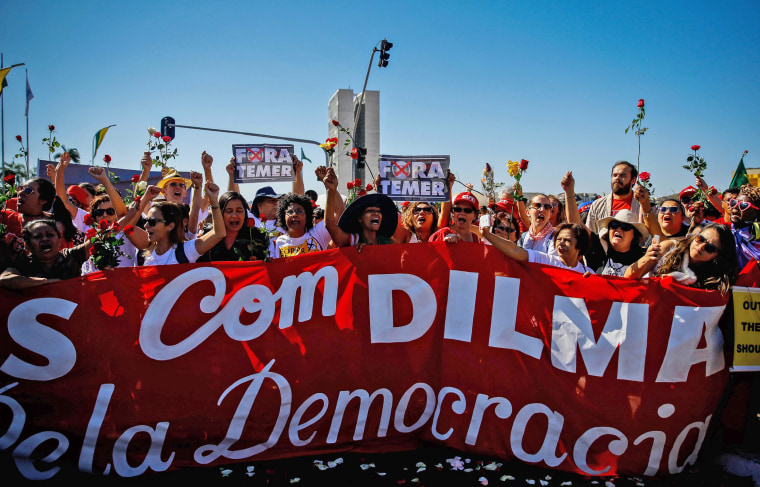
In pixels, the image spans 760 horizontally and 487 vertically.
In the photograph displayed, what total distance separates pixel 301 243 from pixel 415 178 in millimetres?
1802

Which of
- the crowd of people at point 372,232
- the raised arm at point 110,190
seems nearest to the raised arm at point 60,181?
the crowd of people at point 372,232

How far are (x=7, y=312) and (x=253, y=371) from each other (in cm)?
165

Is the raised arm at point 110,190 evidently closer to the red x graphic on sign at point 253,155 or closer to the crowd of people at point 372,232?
the crowd of people at point 372,232

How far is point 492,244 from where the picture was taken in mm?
3896

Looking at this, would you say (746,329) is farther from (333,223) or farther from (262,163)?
(262,163)

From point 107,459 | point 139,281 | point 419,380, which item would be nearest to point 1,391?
point 107,459

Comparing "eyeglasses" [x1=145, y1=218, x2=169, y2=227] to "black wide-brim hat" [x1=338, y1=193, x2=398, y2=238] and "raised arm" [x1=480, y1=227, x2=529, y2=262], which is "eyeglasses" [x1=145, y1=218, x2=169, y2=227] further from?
"raised arm" [x1=480, y1=227, x2=529, y2=262]

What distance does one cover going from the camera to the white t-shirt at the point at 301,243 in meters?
4.64

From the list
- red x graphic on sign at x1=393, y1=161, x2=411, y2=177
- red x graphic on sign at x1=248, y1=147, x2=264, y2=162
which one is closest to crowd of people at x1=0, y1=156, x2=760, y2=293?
red x graphic on sign at x1=393, y1=161, x2=411, y2=177

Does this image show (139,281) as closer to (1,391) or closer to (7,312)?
(7,312)

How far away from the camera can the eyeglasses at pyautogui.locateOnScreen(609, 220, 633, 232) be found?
4.56 meters

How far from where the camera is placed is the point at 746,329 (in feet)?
11.7

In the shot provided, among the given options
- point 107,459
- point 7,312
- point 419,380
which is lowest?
point 107,459

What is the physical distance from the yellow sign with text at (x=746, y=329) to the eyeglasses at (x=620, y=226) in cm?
108
